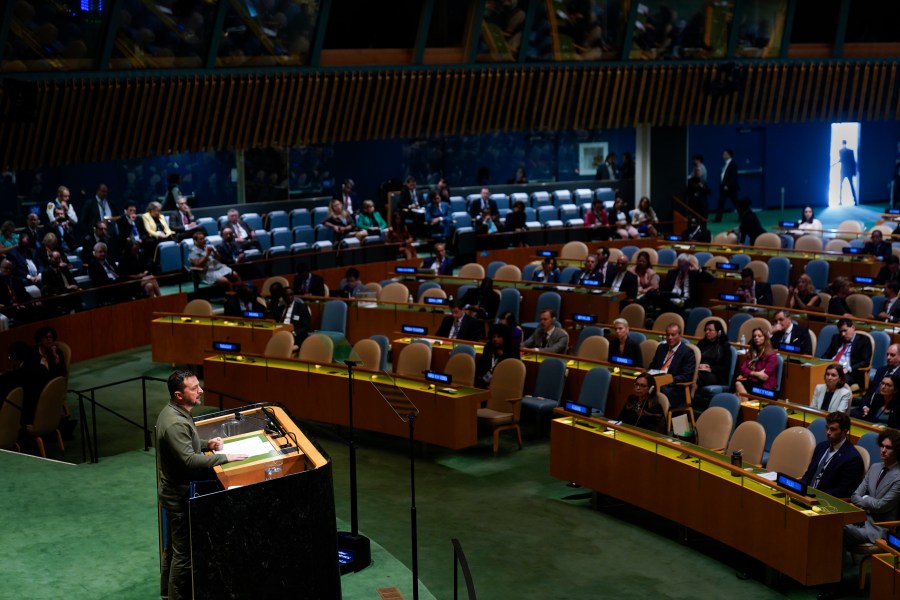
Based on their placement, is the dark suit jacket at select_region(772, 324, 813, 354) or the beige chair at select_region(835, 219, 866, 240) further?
the beige chair at select_region(835, 219, 866, 240)

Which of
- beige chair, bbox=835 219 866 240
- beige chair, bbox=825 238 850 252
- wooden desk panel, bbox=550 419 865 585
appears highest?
beige chair, bbox=835 219 866 240

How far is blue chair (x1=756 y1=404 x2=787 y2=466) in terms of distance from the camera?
877cm

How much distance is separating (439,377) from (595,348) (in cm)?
199

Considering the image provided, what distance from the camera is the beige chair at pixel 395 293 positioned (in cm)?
1441

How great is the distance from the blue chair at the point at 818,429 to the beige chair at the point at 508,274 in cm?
720

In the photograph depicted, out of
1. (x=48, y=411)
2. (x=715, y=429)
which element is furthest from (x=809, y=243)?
(x=48, y=411)

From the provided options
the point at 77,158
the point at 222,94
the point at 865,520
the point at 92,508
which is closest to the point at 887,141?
the point at 222,94

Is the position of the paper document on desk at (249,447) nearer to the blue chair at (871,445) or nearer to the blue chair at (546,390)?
the blue chair at (871,445)

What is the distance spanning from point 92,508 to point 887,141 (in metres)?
23.1

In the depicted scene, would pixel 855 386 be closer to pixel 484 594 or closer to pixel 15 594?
pixel 484 594

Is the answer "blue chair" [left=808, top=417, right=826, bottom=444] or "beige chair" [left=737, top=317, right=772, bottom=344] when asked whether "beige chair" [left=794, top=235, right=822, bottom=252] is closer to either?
"beige chair" [left=737, top=317, right=772, bottom=344]

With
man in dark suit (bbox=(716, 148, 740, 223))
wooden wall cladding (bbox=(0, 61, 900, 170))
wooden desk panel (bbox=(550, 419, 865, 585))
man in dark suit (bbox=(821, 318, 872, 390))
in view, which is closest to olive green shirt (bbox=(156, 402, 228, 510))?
wooden desk panel (bbox=(550, 419, 865, 585))

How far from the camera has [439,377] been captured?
1022 cm

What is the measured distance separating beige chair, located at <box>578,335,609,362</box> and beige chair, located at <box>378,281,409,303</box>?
11.2 ft
